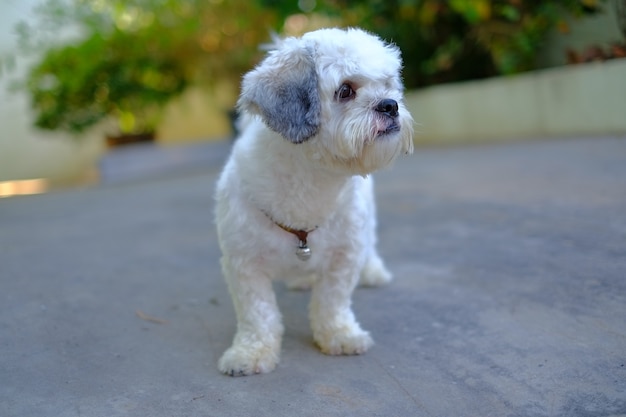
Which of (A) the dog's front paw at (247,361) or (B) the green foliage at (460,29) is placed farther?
(B) the green foliage at (460,29)

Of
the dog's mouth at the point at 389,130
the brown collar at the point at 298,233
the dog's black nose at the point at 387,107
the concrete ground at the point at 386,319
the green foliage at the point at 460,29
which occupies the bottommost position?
the concrete ground at the point at 386,319

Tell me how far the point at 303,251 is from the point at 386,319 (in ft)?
2.08

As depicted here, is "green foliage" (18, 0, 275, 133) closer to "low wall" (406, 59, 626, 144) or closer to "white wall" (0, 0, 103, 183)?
"white wall" (0, 0, 103, 183)

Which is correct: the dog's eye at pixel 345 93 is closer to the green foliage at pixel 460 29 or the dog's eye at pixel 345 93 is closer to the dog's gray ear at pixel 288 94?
the dog's gray ear at pixel 288 94

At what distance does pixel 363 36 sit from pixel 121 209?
480 cm

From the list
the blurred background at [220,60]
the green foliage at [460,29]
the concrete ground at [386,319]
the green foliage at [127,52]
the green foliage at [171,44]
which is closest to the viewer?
the concrete ground at [386,319]

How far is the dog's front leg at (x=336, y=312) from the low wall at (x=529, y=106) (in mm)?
5573

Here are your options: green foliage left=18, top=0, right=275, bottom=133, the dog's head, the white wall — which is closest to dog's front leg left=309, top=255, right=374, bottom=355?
the dog's head

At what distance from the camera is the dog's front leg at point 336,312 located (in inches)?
108

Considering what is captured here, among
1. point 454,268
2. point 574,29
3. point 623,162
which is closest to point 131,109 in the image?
point 574,29

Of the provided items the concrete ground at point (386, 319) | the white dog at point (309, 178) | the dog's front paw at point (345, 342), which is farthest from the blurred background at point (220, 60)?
the dog's front paw at point (345, 342)

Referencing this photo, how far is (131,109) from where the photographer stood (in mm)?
12547

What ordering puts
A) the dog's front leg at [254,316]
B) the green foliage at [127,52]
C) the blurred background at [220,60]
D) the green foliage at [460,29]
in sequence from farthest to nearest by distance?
the green foliage at [127,52]
the blurred background at [220,60]
the green foliage at [460,29]
the dog's front leg at [254,316]

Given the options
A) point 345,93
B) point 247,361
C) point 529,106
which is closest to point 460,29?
point 529,106
